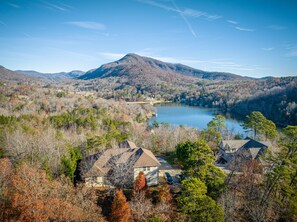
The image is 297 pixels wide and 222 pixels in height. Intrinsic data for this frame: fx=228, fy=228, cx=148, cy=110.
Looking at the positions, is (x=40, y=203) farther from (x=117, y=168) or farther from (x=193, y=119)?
(x=193, y=119)

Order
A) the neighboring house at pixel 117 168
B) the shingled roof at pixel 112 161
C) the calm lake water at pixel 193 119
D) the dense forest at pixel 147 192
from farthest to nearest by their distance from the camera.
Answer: the calm lake water at pixel 193 119, the shingled roof at pixel 112 161, the neighboring house at pixel 117 168, the dense forest at pixel 147 192

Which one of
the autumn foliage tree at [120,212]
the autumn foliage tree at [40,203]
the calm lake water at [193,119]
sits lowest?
the calm lake water at [193,119]

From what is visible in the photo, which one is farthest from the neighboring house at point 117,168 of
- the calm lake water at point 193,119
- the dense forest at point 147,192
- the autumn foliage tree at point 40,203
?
the calm lake water at point 193,119

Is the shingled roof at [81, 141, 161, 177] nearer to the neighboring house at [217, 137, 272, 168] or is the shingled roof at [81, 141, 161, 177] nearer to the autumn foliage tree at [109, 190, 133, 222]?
the autumn foliage tree at [109, 190, 133, 222]

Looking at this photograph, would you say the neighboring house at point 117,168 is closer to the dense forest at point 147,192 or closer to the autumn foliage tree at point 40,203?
the dense forest at point 147,192

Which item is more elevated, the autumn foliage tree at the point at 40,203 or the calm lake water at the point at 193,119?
the autumn foliage tree at the point at 40,203

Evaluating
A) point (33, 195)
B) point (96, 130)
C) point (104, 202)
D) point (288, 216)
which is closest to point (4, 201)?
point (33, 195)

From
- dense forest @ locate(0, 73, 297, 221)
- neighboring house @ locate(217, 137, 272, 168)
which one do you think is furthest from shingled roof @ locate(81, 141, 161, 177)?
neighboring house @ locate(217, 137, 272, 168)

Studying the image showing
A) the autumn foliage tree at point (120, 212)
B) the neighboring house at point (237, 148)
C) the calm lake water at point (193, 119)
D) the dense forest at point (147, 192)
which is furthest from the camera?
the calm lake water at point (193, 119)
